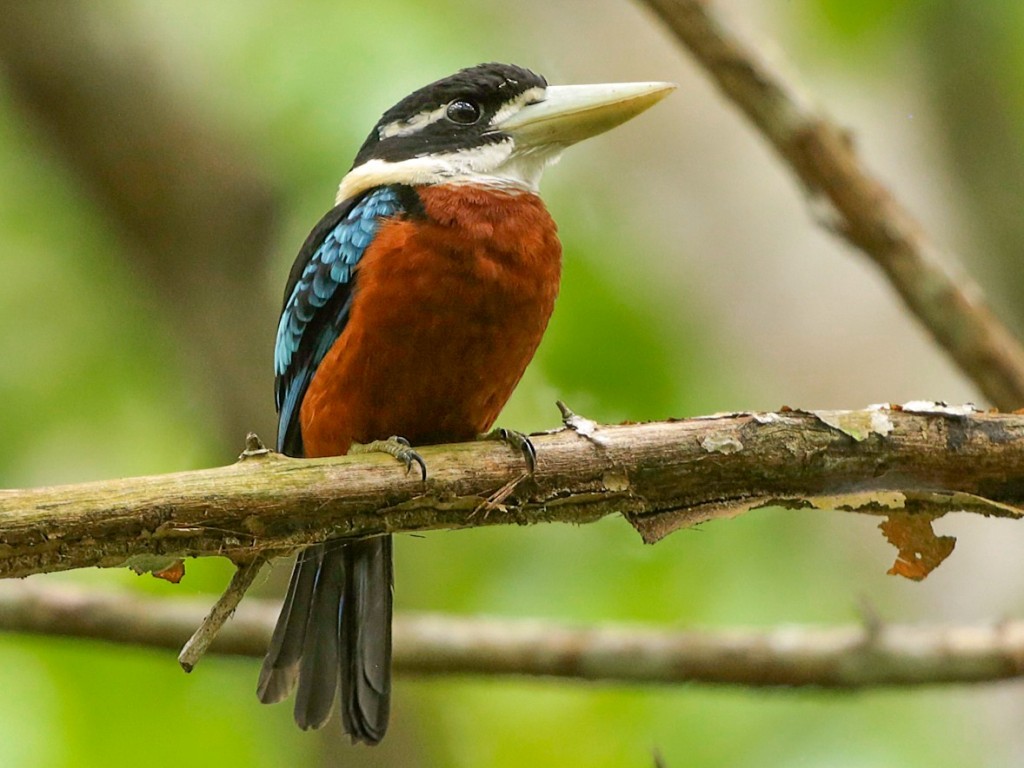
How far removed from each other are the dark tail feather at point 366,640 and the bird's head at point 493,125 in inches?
44.2

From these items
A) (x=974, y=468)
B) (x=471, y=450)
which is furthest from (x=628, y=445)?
(x=974, y=468)

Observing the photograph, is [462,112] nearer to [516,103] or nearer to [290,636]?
[516,103]

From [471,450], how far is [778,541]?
2972 millimetres

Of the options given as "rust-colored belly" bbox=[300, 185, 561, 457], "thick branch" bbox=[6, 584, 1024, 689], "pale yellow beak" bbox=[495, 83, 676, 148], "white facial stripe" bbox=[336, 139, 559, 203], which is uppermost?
"pale yellow beak" bbox=[495, 83, 676, 148]

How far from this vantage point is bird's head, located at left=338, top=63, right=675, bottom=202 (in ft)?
12.9

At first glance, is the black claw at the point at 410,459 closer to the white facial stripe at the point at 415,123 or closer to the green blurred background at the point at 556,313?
the white facial stripe at the point at 415,123

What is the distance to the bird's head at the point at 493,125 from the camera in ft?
12.9

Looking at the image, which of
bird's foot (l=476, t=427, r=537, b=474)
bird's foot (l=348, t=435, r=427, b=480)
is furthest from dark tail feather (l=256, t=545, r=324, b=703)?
bird's foot (l=476, t=427, r=537, b=474)

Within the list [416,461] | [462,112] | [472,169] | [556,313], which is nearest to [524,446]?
[416,461]

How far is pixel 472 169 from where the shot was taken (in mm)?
3904

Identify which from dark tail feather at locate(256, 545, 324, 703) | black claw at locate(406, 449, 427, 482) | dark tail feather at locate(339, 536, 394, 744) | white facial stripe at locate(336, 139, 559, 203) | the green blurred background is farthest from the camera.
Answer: the green blurred background

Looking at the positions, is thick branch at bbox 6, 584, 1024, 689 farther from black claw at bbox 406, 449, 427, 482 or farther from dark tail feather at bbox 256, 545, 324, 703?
black claw at bbox 406, 449, 427, 482

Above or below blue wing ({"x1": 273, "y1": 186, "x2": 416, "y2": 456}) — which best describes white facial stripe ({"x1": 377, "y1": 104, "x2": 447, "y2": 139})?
above

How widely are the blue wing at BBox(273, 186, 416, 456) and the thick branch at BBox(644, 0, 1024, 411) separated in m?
1.17
